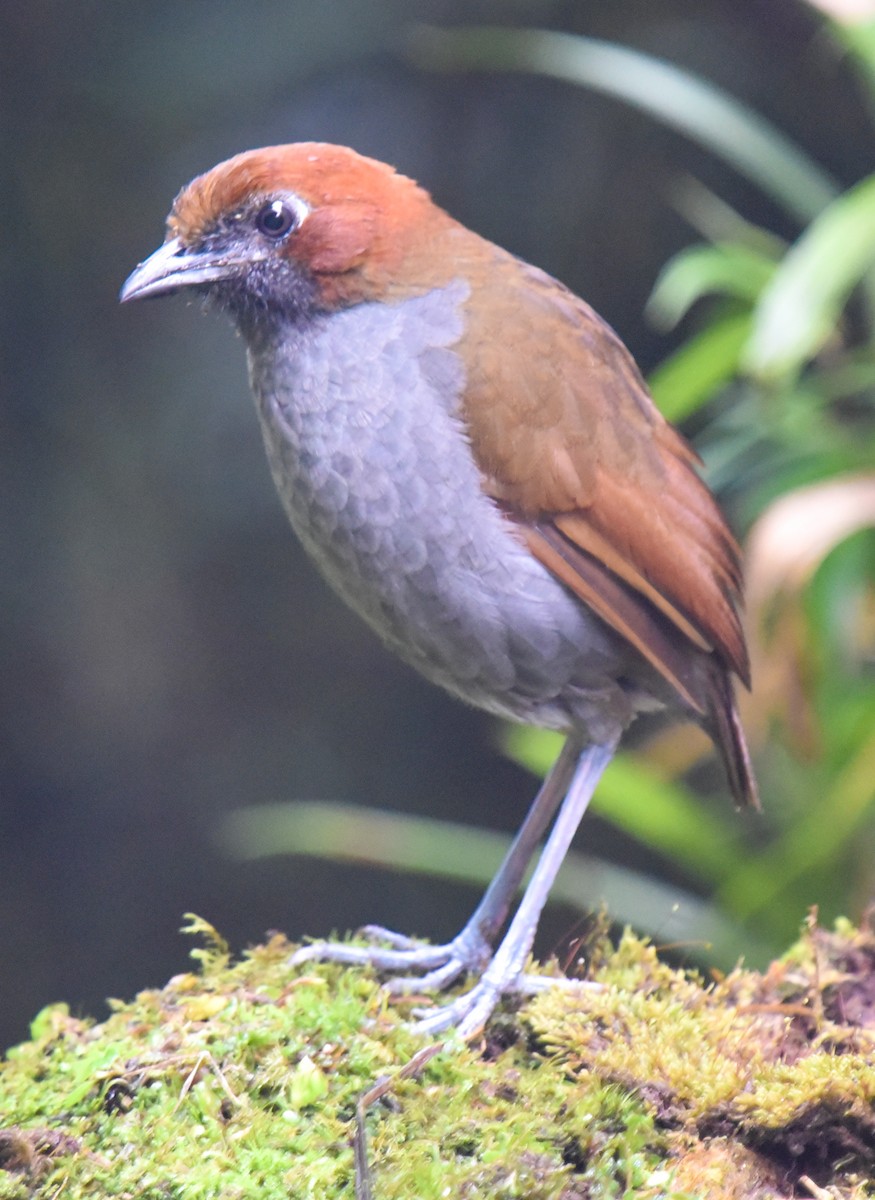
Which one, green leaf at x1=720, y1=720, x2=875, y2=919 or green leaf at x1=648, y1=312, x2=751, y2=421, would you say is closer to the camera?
green leaf at x1=720, y1=720, x2=875, y2=919

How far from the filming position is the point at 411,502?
2.47 metres

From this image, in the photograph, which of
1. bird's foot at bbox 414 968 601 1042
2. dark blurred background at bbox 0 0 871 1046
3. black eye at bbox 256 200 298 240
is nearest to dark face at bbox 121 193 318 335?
black eye at bbox 256 200 298 240

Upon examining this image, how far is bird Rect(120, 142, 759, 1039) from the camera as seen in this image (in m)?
2.50

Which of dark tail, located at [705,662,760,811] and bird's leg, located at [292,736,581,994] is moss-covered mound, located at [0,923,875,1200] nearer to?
bird's leg, located at [292,736,581,994]

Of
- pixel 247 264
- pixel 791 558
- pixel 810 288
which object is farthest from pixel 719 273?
pixel 247 264

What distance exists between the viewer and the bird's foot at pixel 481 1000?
8.03 ft

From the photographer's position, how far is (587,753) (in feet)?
9.18

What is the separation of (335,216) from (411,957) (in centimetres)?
148

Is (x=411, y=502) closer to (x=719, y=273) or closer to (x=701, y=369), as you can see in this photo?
(x=701, y=369)

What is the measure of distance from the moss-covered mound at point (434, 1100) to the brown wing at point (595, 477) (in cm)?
70

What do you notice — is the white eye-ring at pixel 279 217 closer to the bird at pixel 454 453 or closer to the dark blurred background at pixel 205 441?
the bird at pixel 454 453

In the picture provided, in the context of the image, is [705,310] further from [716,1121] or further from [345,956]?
[716,1121]

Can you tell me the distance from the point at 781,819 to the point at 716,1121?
2.33m

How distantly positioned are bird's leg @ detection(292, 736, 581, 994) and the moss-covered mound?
15cm
